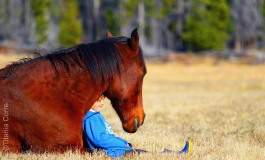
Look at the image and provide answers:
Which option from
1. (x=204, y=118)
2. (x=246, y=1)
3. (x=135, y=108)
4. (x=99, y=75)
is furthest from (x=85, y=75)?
(x=246, y=1)

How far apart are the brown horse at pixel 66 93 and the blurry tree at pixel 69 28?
53.1 m

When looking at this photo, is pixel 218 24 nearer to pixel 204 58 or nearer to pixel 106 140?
pixel 204 58

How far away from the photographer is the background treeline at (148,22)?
56.9 m

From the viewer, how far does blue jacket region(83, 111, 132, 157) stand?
5383 millimetres

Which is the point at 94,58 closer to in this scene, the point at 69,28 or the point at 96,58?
the point at 96,58

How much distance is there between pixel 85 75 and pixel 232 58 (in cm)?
4296

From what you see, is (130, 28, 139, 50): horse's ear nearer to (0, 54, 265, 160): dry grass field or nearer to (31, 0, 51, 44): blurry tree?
(0, 54, 265, 160): dry grass field

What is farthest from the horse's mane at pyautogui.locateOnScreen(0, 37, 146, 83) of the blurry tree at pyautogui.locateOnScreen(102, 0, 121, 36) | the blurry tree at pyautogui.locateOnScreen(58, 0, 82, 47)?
the blurry tree at pyautogui.locateOnScreen(102, 0, 121, 36)

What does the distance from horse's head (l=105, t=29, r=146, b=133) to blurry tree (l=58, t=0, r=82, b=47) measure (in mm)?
53231

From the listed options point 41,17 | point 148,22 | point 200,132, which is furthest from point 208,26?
point 200,132

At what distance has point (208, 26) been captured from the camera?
2213 inches

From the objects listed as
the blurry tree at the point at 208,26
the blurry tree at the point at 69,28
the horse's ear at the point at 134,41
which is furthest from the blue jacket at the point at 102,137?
the blurry tree at the point at 69,28

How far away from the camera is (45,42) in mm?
58688

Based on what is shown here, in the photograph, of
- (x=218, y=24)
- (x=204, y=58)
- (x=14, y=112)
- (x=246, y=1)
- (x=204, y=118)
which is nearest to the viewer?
(x=14, y=112)
